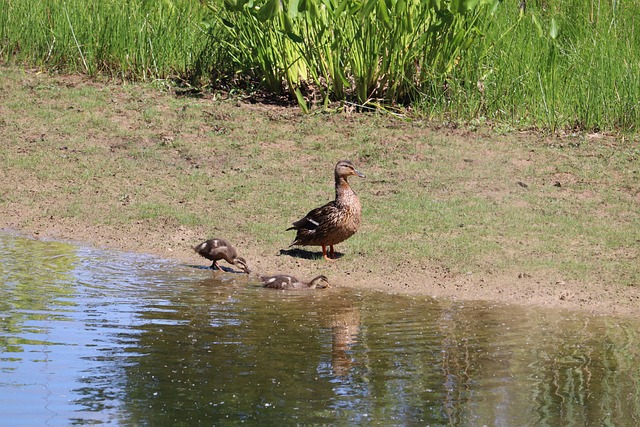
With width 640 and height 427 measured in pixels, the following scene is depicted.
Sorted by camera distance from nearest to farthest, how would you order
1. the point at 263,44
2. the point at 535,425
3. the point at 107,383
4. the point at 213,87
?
the point at 535,425, the point at 107,383, the point at 263,44, the point at 213,87

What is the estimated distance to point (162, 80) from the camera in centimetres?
1546

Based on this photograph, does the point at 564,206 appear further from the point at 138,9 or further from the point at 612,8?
the point at 138,9

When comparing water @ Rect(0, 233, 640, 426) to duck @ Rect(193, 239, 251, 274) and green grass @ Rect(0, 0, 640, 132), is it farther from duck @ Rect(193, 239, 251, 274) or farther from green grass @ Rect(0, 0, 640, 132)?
green grass @ Rect(0, 0, 640, 132)

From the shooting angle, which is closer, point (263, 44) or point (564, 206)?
point (564, 206)

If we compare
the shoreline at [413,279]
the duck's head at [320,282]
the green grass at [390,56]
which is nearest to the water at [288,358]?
the duck's head at [320,282]

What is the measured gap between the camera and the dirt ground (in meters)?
8.86

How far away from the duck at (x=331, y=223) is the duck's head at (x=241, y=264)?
68 centimetres

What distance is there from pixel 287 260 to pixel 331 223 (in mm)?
581

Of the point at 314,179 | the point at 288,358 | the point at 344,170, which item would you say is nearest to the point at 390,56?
the point at 314,179

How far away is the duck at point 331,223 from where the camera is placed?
1002cm

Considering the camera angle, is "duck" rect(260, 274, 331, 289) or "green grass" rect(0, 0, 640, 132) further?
"green grass" rect(0, 0, 640, 132)

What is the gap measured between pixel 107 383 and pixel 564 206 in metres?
6.32

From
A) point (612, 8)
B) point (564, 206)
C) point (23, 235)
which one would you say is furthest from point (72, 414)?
point (612, 8)

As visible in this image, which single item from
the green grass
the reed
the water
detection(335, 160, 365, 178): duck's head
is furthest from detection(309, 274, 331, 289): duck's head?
the reed
